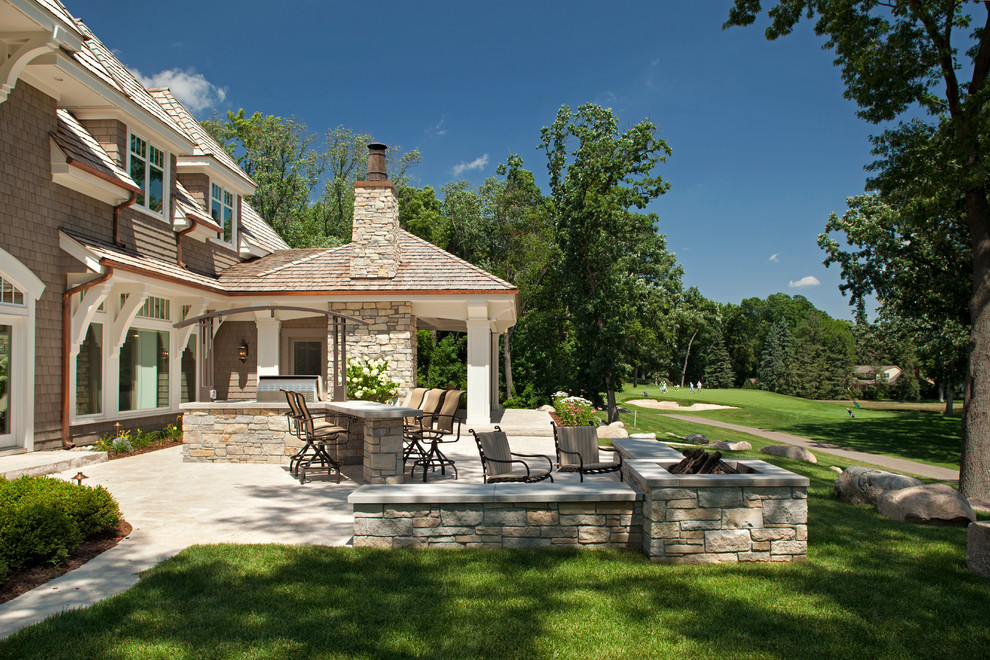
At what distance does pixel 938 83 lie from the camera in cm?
1079

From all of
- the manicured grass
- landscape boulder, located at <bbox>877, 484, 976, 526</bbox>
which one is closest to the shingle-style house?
the manicured grass

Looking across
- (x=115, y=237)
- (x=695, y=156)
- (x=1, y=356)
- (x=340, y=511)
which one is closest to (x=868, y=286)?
(x=695, y=156)

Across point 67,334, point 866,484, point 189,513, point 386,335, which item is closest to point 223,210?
point 386,335

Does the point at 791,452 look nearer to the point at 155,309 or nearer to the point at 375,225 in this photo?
the point at 375,225

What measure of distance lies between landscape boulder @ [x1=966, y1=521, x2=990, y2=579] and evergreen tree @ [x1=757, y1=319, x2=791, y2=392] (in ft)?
190

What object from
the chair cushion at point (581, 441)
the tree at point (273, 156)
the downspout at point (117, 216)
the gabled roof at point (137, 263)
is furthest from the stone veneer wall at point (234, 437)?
the tree at point (273, 156)

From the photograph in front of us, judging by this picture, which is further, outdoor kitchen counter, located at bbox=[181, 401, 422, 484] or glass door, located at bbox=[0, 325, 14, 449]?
outdoor kitchen counter, located at bbox=[181, 401, 422, 484]

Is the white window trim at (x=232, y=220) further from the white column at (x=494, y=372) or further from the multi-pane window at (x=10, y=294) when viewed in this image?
the white column at (x=494, y=372)

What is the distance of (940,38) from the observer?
1023cm

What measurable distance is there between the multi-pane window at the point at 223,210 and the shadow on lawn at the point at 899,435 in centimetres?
2094

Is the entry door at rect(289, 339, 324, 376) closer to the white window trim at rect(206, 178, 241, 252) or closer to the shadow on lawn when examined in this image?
the white window trim at rect(206, 178, 241, 252)

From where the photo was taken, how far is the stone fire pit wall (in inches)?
186

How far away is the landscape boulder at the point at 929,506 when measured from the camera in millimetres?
6309


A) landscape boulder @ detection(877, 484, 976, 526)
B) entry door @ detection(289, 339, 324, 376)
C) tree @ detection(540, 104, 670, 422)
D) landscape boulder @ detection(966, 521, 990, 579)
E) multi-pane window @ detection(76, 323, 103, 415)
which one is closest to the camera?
landscape boulder @ detection(966, 521, 990, 579)
